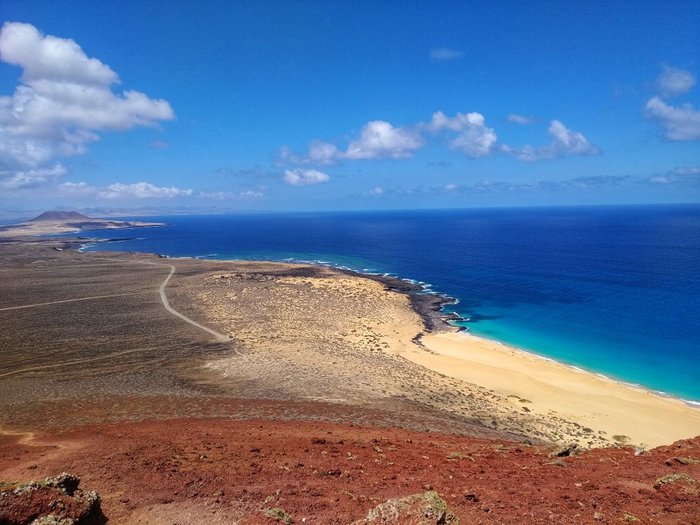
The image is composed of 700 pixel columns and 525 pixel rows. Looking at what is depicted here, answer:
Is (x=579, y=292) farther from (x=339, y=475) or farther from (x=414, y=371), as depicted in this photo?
(x=339, y=475)

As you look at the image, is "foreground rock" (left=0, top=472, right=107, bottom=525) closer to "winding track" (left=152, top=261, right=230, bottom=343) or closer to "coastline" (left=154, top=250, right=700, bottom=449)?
"coastline" (left=154, top=250, right=700, bottom=449)

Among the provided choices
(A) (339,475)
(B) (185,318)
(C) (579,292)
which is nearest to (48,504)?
(A) (339,475)

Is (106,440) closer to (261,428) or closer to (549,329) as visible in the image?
(261,428)

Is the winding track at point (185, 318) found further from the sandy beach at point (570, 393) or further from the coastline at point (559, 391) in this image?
the sandy beach at point (570, 393)

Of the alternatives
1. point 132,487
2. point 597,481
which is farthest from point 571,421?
point 132,487

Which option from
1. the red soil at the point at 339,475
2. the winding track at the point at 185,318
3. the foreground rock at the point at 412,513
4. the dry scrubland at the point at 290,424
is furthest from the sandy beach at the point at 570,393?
the foreground rock at the point at 412,513

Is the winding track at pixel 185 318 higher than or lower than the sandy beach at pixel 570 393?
higher
